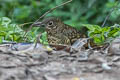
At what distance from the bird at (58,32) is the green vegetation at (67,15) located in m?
0.17

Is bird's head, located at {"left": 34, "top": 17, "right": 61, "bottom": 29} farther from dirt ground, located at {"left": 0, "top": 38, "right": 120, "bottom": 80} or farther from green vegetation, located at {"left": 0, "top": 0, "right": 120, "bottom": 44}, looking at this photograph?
dirt ground, located at {"left": 0, "top": 38, "right": 120, "bottom": 80}

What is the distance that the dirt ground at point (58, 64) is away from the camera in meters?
3.81

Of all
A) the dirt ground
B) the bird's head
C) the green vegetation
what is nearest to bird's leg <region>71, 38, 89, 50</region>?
the green vegetation

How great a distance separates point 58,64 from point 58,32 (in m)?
1.34

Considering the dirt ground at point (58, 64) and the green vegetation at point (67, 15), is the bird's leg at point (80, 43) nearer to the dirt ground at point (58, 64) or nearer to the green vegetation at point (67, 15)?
the green vegetation at point (67, 15)

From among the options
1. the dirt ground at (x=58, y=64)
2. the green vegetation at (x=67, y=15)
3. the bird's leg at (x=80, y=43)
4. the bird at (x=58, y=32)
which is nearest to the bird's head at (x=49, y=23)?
the bird at (x=58, y=32)

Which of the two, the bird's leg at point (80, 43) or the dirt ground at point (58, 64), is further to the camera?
the bird's leg at point (80, 43)

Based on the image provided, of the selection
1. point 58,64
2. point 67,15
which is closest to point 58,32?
point 58,64

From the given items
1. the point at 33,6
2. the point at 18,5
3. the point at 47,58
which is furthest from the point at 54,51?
the point at 18,5

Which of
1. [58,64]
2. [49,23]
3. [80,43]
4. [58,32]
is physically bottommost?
[58,64]

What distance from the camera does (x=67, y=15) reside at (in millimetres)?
8914

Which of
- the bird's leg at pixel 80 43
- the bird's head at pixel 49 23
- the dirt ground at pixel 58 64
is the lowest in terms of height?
the dirt ground at pixel 58 64

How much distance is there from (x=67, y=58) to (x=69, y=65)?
22 cm

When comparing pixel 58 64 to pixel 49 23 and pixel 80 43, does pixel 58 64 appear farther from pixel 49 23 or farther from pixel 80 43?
pixel 49 23
